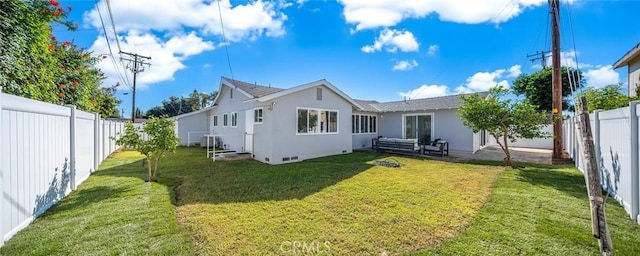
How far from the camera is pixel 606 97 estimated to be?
8234mm

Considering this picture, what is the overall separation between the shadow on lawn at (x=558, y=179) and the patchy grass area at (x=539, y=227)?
0.04m

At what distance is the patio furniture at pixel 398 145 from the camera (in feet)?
42.0

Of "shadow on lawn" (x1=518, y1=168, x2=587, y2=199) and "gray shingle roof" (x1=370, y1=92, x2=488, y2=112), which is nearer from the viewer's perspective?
"shadow on lawn" (x1=518, y1=168, x2=587, y2=199)

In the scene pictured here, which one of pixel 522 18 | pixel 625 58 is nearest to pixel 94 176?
pixel 522 18

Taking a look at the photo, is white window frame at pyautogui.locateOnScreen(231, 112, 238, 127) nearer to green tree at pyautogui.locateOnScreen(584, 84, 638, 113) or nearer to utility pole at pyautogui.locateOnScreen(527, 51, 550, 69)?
green tree at pyautogui.locateOnScreen(584, 84, 638, 113)

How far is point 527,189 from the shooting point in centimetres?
621

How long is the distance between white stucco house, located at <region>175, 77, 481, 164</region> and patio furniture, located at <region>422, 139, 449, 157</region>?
0.76 metres

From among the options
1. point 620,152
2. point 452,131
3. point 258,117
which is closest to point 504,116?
point 452,131

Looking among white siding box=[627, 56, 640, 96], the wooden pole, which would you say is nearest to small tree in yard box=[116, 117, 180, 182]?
the wooden pole

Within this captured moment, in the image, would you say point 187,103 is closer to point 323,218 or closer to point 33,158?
point 33,158

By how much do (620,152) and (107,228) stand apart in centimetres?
873

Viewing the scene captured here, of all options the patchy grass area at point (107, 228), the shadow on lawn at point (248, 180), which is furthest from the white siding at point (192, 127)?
the patchy grass area at point (107, 228)

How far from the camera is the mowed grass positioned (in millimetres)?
3486

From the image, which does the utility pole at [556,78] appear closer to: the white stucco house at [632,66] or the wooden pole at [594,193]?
the white stucco house at [632,66]
